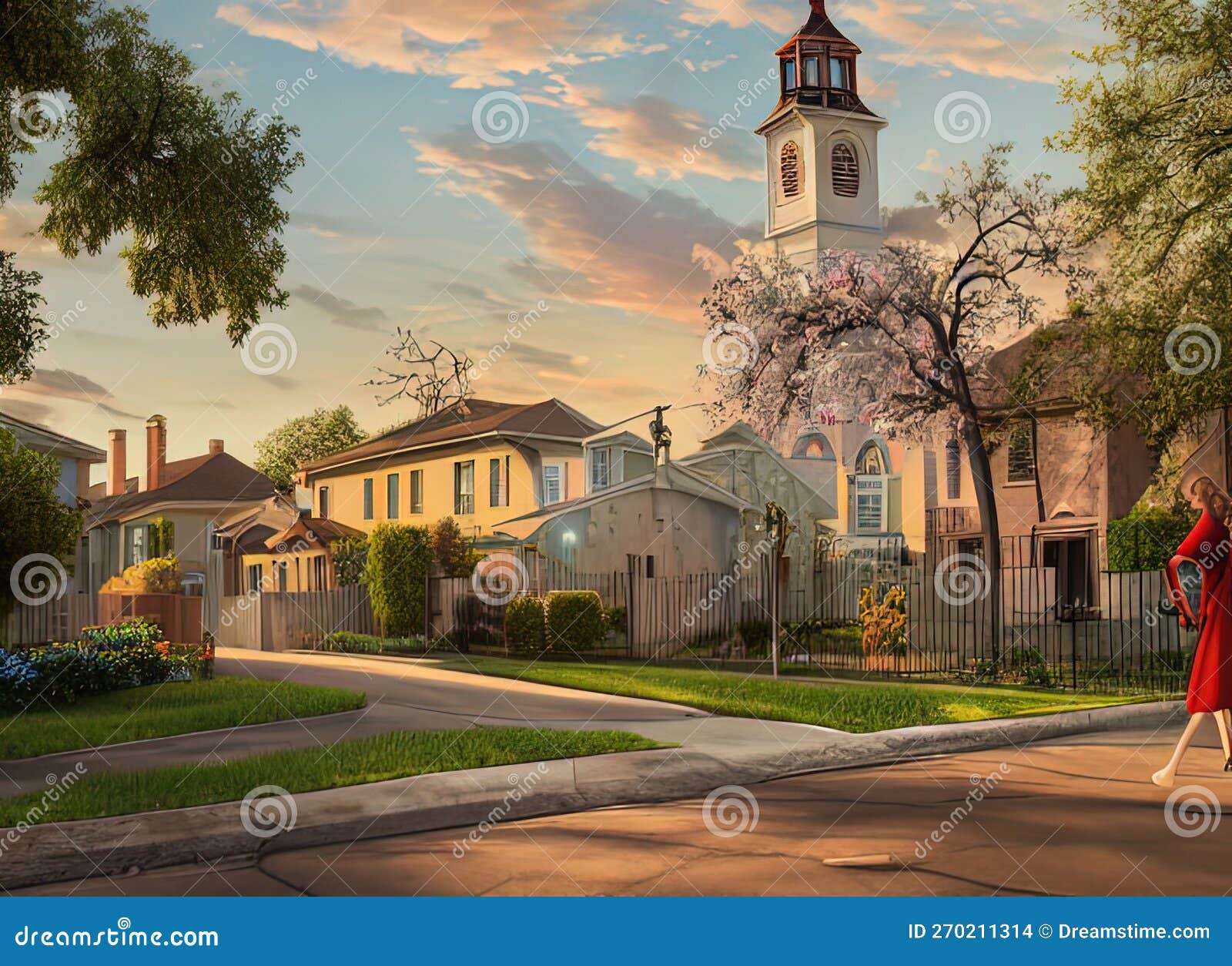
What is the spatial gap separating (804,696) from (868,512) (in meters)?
18.4

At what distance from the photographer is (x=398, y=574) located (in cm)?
1956

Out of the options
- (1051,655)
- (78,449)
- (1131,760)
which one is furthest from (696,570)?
(1131,760)

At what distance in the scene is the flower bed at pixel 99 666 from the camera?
592 inches

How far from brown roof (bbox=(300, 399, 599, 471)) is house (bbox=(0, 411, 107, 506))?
7.01 metres

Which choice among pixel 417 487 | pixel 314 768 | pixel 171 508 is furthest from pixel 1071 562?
pixel 314 768

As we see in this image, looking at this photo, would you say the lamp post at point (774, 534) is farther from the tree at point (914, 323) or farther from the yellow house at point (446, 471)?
the yellow house at point (446, 471)

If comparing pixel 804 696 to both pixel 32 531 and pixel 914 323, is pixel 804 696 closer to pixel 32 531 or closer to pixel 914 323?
pixel 914 323

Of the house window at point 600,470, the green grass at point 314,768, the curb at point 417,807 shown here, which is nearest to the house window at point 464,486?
the house window at point 600,470

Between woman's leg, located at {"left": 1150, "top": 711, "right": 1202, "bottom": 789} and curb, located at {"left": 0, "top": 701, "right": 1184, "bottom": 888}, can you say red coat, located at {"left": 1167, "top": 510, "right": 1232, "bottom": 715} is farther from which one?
curb, located at {"left": 0, "top": 701, "right": 1184, "bottom": 888}

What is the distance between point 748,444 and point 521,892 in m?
20.9

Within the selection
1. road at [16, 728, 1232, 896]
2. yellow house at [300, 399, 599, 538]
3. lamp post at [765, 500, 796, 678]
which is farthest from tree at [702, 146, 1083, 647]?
road at [16, 728, 1232, 896]

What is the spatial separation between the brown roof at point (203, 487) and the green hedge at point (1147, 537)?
58.4 ft

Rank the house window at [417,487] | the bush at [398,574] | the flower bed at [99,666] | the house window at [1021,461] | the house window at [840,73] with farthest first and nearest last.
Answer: the house window at [840,73] < the house window at [1021,461] < the bush at [398,574] < the house window at [417,487] < the flower bed at [99,666]

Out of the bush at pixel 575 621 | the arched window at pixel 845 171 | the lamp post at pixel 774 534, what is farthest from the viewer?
the arched window at pixel 845 171
